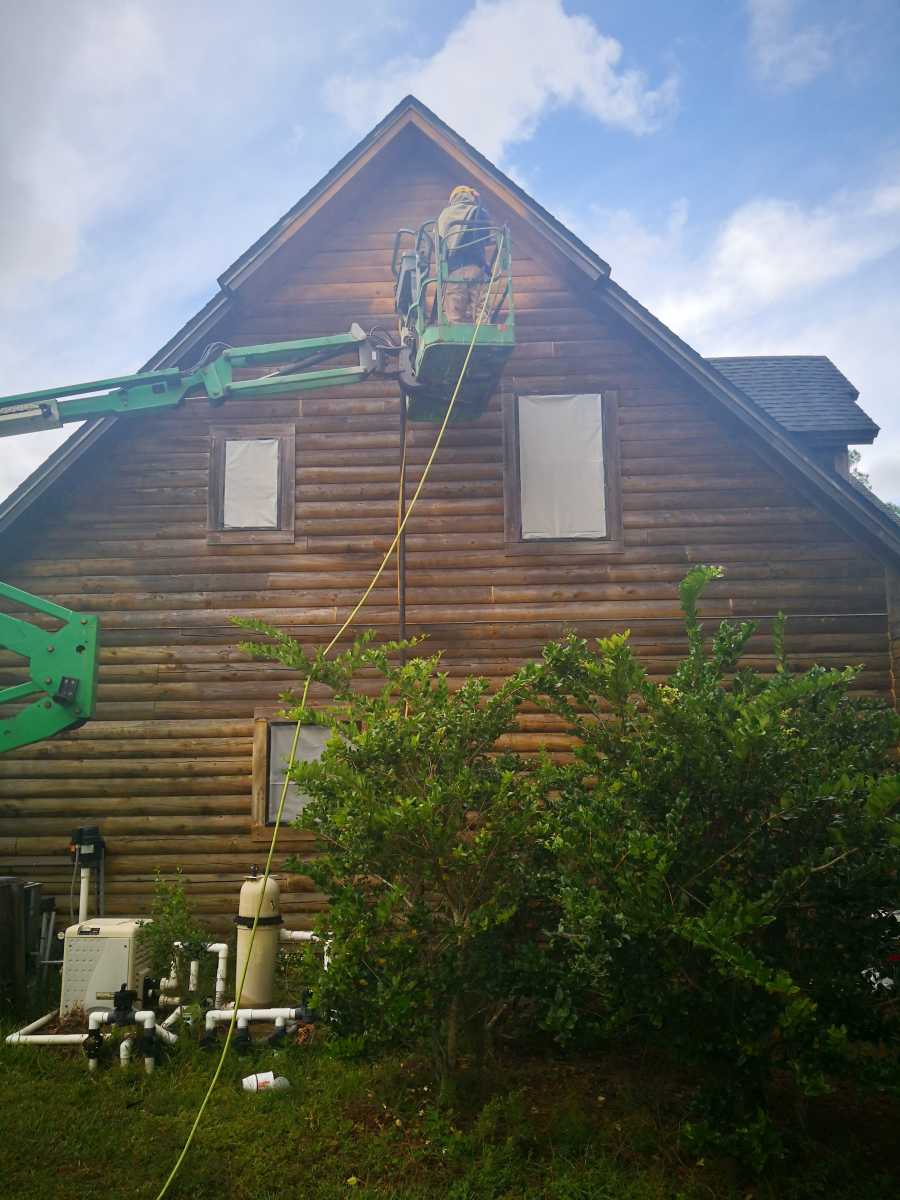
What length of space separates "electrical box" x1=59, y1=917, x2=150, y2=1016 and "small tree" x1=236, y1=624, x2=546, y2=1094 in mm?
2921

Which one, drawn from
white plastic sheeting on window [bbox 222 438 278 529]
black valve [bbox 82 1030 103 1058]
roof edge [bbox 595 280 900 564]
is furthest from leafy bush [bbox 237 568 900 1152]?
white plastic sheeting on window [bbox 222 438 278 529]

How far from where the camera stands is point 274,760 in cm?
1077

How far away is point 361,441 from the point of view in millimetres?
11352

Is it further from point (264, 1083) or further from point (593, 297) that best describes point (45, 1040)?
point (593, 297)

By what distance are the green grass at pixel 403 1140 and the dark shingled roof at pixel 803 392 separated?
7893 millimetres

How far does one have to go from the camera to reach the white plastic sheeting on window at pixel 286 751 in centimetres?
1063

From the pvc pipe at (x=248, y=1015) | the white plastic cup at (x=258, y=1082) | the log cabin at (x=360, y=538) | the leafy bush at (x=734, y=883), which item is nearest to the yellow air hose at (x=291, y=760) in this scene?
the pvc pipe at (x=248, y=1015)

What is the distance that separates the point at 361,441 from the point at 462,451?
118 cm

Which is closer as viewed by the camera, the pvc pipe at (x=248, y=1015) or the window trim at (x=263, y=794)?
the pvc pipe at (x=248, y=1015)

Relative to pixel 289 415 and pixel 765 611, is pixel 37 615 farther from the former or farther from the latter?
pixel 765 611

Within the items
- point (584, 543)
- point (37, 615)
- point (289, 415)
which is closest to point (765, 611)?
point (584, 543)

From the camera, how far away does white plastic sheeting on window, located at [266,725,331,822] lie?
10.6 m

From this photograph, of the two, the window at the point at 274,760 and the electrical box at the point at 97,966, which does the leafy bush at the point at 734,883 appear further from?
the window at the point at 274,760

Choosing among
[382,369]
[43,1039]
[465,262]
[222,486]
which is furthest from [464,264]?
[43,1039]
